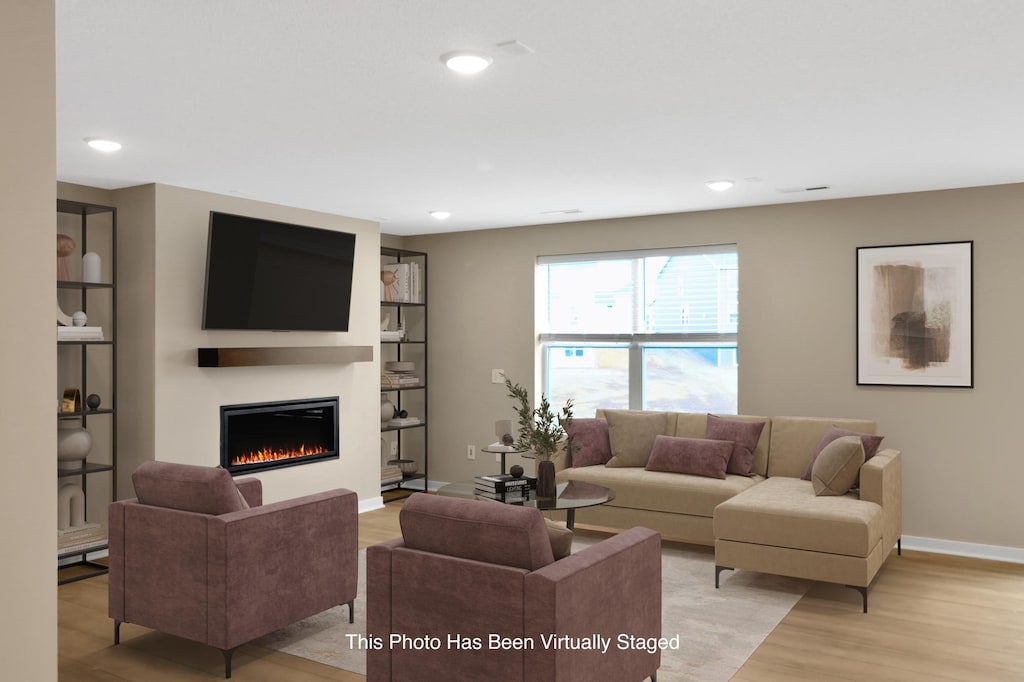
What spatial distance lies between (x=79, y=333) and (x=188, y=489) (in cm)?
196

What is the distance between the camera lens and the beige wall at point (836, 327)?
5355 mm

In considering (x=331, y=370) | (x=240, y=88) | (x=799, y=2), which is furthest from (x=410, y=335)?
(x=799, y=2)

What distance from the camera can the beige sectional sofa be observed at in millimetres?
4395

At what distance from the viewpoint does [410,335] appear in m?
8.02

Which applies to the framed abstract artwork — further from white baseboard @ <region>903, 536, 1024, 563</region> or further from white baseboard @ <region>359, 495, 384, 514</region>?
white baseboard @ <region>359, 495, 384, 514</region>

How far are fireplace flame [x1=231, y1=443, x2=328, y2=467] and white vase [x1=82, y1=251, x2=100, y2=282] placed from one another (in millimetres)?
1556

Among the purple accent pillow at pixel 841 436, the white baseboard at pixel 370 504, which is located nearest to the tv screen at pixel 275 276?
the white baseboard at pixel 370 504

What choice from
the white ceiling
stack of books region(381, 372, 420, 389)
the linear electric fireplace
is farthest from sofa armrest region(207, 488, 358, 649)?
stack of books region(381, 372, 420, 389)

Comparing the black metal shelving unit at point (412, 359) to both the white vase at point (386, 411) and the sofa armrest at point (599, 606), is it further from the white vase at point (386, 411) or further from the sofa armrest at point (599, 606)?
the sofa armrest at point (599, 606)

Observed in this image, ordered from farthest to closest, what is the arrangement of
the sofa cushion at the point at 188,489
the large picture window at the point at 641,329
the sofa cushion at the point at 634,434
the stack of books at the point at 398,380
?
the stack of books at the point at 398,380
the large picture window at the point at 641,329
the sofa cushion at the point at 634,434
the sofa cushion at the point at 188,489

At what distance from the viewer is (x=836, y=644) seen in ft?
12.5

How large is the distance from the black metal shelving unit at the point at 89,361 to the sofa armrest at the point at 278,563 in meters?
1.99

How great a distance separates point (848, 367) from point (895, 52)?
346cm
